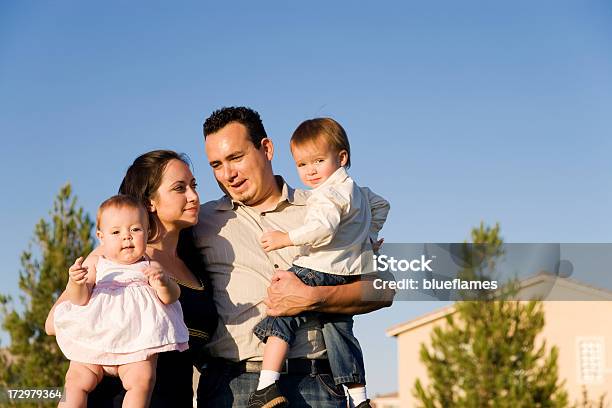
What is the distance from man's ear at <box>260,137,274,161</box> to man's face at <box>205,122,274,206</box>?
0.05m

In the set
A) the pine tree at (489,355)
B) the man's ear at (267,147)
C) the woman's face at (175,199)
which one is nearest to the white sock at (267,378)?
the woman's face at (175,199)

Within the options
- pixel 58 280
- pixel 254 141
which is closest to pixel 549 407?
pixel 58 280

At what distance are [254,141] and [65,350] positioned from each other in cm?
157

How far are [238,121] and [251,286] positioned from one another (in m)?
0.90

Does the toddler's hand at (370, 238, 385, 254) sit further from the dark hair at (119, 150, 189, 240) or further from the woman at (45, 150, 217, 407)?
the dark hair at (119, 150, 189, 240)

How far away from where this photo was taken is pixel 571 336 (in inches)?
974

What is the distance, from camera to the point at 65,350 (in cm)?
382

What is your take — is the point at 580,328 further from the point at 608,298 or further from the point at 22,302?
the point at 22,302

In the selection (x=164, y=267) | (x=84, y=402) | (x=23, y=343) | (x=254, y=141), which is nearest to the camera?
(x=84, y=402)

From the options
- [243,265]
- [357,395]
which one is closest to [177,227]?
[243,265]

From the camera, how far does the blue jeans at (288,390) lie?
14.6ft

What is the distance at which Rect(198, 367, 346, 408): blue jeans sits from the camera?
445 cm

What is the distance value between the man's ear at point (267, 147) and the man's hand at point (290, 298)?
2.76 ft

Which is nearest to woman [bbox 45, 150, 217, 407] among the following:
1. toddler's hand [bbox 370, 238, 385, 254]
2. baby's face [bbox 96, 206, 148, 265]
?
baby's face [bbox 96, 206, 148, 265]
